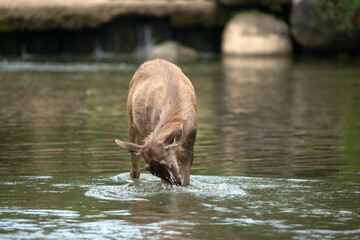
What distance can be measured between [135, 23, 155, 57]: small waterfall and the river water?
1705 centimetres

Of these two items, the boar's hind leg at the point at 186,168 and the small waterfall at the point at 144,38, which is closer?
the boar's hind leg at the point at 186,168

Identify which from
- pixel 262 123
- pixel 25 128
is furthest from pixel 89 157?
pixel 262 123

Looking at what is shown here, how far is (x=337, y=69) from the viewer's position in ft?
90.8

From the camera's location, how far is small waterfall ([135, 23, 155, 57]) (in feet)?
126

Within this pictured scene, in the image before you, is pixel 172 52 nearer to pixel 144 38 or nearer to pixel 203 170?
pixel 144 38

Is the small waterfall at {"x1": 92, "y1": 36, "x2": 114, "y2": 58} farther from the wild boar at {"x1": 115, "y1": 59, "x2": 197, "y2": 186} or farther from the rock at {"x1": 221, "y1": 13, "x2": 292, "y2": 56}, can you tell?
the wild boar at {"x1": 115, "y1": 59, "x2": 197, "y2": 186}

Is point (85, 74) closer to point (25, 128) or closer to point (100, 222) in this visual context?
point (25, 128)

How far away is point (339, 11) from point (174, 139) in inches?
980

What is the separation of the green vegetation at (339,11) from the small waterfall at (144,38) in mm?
10092

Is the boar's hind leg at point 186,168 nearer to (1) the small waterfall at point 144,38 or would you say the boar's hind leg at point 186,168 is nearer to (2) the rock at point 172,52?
(2) the rock at point 172,52

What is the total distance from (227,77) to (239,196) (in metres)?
17.1

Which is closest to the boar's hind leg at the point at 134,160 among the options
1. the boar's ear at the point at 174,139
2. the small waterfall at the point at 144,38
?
the boar's ear at the point at 174,139

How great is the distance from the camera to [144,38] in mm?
38469

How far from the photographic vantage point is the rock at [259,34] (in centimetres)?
3469
